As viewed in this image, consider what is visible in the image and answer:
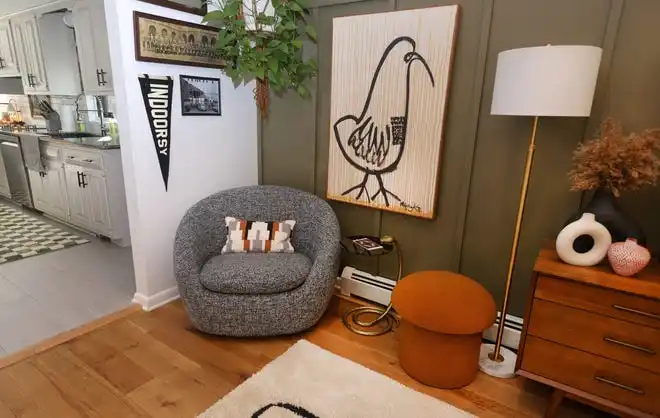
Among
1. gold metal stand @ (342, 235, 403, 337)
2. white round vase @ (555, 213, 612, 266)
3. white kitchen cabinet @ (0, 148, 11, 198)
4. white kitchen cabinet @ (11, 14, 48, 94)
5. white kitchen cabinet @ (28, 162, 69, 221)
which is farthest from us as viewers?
white kitchen cabinet @ (0, 148, 11, 198)

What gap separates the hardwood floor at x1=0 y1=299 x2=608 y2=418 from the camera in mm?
1695

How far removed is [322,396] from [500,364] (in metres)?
0.99

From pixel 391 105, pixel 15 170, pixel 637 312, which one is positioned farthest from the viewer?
pixel 15 170

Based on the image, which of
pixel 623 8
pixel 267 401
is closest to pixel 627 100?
pixel 623 8

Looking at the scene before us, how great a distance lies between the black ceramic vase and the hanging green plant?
1859 mm

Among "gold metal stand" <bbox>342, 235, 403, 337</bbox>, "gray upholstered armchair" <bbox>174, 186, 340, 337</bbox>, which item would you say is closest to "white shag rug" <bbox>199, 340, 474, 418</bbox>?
"gray upholstered armchair" <bbox>174, 186, 340, 337</bbox>

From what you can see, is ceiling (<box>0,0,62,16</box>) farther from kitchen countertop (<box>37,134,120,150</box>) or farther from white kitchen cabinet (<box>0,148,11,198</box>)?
white kitchen cabinet (<box>0,148,11,198</box>)

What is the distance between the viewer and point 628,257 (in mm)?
1413

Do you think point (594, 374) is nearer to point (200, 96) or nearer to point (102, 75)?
point (200, 96)

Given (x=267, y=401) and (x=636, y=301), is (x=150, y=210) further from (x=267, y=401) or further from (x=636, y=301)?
(x=636, y=301)

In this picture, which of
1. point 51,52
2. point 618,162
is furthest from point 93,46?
point 618,162

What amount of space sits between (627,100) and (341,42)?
1.57 m

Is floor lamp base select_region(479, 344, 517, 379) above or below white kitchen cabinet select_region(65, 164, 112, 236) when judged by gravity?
below

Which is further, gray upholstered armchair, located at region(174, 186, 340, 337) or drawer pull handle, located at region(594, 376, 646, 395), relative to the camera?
gray upholstered armchair, located at region(174, 186, 340, 337)
